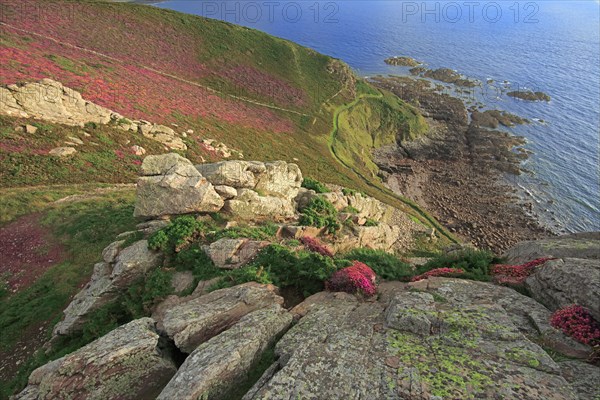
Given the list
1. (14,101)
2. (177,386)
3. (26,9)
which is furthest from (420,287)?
(26,9)

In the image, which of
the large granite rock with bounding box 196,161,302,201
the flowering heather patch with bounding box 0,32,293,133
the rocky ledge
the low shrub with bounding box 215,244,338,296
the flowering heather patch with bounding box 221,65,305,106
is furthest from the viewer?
the flowering heather patch with bounding box 221,65,305,106

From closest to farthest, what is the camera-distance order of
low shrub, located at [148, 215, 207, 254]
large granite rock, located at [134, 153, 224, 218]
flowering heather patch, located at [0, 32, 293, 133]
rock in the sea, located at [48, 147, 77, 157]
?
low shrub, located at [148, 215, 207, 254], large granite rock, located at [134, 153, 224, 218], rock in the sea, located at [48, 147, 77, 157], flowering heather patch, located at [0, 32, 293, 133]

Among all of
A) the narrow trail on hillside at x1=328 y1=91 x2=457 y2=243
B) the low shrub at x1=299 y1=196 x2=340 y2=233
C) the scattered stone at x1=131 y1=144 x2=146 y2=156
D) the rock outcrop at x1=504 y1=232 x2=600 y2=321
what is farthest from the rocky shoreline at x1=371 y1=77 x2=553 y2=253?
the scattered stone at x1=131 y1=144 x2=146 y2=156

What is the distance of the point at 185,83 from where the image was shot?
7350 cm

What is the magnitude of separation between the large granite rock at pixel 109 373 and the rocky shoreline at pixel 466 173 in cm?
6140

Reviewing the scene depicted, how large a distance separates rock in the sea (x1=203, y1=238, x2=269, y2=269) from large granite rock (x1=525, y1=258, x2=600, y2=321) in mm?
13411

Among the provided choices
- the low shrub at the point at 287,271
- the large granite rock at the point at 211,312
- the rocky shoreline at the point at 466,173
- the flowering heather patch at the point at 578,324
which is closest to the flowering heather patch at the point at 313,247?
the low shrub at the point at 287,271

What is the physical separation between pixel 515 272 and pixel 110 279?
847 inches

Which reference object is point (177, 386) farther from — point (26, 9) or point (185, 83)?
point (26, 9)

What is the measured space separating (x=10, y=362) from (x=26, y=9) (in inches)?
3378

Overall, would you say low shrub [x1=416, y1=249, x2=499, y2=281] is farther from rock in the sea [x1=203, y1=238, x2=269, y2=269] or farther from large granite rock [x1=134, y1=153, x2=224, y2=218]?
large granite rock [x1=134, y1=153, x2=224, y2=218]

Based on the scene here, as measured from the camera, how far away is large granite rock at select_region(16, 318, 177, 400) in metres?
10.9

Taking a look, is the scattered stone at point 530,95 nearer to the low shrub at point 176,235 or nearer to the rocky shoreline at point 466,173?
the rocky shoreline at point 466,173

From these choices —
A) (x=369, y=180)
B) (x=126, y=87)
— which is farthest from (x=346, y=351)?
(x=126, y=87)
